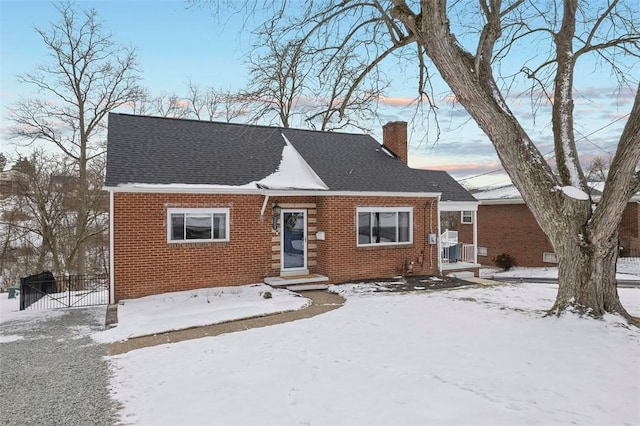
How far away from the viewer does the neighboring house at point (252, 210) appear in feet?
34.1

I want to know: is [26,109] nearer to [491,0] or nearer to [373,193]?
[373,193]

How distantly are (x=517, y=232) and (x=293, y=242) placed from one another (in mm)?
17760

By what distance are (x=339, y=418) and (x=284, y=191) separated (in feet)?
26.3

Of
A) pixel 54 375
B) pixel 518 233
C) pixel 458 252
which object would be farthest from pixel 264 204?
pixel 518 233

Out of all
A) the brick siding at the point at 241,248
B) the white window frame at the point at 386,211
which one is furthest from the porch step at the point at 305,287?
the white window frame at the point at 386,211

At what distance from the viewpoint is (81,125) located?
21.2 meters

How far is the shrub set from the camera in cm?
2483

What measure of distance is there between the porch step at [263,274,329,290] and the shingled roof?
105 inches

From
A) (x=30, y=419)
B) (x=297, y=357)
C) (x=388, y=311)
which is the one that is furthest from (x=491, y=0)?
(x=30, y=419)

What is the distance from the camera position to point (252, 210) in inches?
459

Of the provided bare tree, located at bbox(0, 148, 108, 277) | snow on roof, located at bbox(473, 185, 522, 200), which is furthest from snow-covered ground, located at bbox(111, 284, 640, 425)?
snow on roof, located at bbox(473, 185, 522, 200)

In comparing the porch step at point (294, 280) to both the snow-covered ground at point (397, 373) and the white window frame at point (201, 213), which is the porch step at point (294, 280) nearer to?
the white window frame at point (201, 213)

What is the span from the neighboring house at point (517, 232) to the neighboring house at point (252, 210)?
11598 millimetres

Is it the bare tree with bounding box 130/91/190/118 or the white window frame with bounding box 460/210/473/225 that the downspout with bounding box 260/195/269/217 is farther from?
the white window frame with bounding box 460/210/473/225
